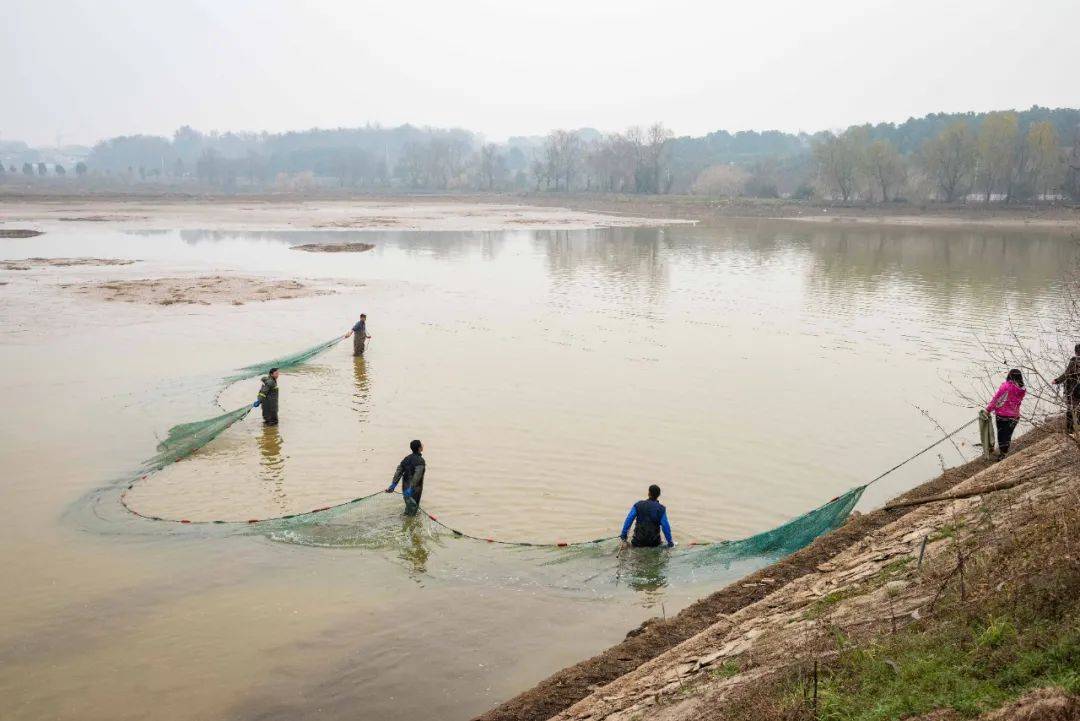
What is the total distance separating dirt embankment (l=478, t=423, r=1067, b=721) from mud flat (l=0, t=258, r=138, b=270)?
4424 centimetres

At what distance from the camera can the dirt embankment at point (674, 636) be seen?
25.4ft

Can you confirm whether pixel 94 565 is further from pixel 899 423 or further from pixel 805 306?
pixel 805 306

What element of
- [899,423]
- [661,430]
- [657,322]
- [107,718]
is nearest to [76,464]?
[107,718]

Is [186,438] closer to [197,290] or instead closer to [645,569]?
[645,569]

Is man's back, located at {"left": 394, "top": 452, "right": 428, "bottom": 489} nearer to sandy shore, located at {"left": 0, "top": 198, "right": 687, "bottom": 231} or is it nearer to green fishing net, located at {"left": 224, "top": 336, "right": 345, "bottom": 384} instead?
green fishing net, located at {"left": 224, "top": 336, "right": 345, "bottom": 384}

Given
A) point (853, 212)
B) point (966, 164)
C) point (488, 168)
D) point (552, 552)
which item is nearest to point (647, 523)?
point (552, 552)

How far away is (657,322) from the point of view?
2978cm

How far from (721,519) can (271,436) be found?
364 inches

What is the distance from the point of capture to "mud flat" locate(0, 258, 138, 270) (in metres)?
43.2

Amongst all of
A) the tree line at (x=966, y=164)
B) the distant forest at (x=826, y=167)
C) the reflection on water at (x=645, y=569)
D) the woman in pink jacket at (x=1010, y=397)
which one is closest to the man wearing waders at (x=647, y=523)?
the reflection on water at (x=645, y=569)

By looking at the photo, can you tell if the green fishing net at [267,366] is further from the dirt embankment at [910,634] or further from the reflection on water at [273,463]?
the dirt embankment at [910,634]

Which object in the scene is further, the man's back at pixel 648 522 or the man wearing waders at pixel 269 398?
the man wearing waders at pixel 269 398

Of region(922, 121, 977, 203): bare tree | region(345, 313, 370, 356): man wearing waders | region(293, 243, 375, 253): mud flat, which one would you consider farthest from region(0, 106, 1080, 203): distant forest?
region(293, 243, 375, 253): mud flat

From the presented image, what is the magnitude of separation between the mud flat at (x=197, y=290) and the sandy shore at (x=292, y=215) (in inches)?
1465
